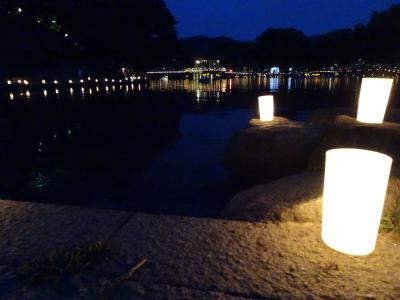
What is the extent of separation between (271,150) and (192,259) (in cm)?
492

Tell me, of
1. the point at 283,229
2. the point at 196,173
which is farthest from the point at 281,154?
the point at 283,229

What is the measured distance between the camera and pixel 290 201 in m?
3.88

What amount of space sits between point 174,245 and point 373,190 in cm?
167

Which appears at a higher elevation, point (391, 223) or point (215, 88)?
point (391, 223)

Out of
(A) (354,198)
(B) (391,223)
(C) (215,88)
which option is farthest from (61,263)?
(C) (215,88)

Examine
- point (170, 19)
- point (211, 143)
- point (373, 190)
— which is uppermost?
point (170, 19)

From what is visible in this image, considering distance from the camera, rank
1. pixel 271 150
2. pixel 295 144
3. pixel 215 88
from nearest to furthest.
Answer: pixel 295 144 < pixel 271 150 < pixel 215 88

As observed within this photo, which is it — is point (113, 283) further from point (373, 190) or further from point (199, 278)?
point (373, 190)

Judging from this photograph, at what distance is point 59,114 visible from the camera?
18.8 metres

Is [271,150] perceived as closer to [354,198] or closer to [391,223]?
[391,223]

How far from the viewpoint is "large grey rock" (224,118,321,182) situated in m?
7.15

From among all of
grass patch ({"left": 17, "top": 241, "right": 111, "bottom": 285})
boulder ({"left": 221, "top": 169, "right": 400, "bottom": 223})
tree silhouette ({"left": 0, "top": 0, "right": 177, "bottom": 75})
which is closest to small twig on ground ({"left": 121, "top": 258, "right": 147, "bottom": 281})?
grass patch ({"left": 17, "top": 241, "right": 111, "bottom": 285})

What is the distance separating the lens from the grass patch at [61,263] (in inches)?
96.7

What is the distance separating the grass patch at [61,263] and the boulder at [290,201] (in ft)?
5.92
